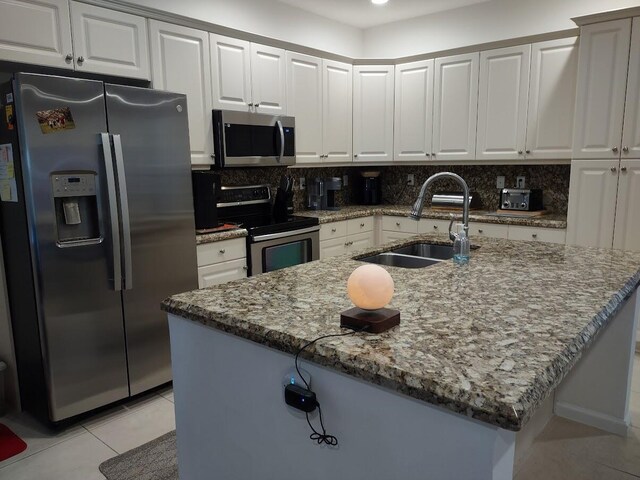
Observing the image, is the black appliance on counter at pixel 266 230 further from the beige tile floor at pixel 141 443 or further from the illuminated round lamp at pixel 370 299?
the illuminated round lamp at pixel 370 299

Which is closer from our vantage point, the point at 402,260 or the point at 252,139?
the point at 402,260

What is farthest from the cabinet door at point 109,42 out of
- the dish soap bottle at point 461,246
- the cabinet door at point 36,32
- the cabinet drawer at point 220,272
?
the dish soap bottle at point 461,246

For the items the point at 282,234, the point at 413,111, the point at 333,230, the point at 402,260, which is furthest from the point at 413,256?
the point at 413,111

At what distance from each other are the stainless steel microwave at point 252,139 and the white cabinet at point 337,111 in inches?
20.1

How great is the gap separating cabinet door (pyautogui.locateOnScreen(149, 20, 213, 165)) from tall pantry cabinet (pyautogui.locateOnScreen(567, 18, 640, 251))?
8.67 ft

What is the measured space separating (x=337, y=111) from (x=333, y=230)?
1.14 metres

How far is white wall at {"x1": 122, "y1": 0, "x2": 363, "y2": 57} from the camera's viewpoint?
346 centimetres

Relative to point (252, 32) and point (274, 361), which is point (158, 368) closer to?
point (274, 361)

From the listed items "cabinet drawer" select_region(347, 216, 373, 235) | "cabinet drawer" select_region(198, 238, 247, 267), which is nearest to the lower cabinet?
"cabinet drawer" select_region(198, 238, 247, 267)

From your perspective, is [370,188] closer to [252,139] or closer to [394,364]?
[252,139]

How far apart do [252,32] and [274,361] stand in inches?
129

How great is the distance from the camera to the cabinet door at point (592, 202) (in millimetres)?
3344

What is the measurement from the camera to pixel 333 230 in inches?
161

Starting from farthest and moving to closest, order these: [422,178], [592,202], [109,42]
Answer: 1. [422,178]
2. [592,202]
3. [109,42]
